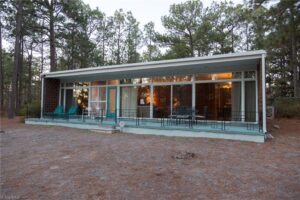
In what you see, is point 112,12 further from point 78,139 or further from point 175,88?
point 78,139

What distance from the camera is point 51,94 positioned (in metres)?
12.9

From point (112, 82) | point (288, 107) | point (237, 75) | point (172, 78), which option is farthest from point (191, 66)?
point (288, 107)

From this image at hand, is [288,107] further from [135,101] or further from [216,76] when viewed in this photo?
[135,101]

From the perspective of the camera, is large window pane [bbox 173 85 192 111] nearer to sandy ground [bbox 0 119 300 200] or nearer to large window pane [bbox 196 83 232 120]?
large window pane [bbox 196 83 232 120]

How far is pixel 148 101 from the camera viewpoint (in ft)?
36.1

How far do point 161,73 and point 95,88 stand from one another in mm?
4150

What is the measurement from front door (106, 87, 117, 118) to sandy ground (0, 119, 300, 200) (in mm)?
5217

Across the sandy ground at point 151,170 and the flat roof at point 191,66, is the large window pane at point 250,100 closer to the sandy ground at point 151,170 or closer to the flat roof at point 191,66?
the flat roof at point 191,66

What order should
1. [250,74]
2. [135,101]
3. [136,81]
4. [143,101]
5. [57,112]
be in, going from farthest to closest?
[57,112], [135,101], [136,81], [143,101], [250,74]

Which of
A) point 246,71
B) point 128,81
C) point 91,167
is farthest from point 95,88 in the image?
point 91,167

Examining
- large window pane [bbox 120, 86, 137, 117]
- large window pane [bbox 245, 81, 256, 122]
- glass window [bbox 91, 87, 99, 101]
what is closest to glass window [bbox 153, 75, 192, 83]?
large window pane [bbox 120, 86, 137, 117]

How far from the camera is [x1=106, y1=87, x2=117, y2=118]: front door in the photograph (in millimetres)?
11844

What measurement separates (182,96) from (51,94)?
7522mm

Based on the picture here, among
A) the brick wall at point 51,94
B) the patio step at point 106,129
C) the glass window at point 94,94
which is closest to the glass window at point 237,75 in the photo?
the patio step at point 106,129
